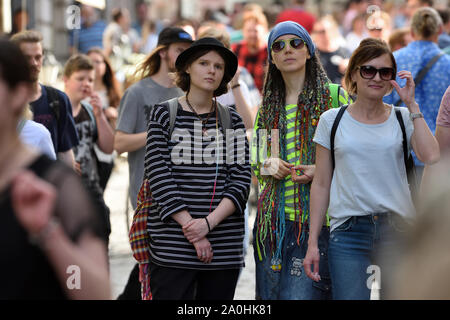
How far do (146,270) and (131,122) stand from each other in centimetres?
148

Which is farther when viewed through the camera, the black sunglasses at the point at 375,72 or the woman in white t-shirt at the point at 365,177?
the black sunglasses at the point at 375,72

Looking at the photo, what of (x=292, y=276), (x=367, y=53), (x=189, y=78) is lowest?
(x=292, y=276)

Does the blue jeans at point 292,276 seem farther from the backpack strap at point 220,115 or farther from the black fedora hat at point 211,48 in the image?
the black fedora hat at point 211,48

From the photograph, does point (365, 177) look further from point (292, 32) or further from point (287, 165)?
point (292, 32)

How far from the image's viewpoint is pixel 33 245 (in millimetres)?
2318

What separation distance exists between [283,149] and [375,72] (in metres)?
0.75

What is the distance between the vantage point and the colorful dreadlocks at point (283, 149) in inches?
197

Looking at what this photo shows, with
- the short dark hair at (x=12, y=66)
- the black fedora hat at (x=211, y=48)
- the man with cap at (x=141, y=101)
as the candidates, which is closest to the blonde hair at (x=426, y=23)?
the man with cap at (x=141, y=101)

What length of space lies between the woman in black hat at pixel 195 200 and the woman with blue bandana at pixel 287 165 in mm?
198

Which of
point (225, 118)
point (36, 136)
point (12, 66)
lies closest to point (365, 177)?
point (225, 118)

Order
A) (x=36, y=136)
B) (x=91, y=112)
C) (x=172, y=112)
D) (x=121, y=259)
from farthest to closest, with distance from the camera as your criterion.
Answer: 1. (x=121, y=259)
2. (x=91, y=112)
3. (x=172, y=112)
4. (x=36, y=136)

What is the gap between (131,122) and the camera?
6.14 meters

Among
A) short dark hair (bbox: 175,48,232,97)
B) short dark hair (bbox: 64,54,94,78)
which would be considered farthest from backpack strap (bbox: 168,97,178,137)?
short dark hair (bbox: 64,54,94,78)
